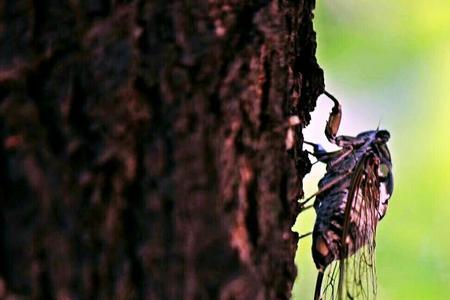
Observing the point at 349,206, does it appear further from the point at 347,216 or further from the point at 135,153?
the point at 135,153

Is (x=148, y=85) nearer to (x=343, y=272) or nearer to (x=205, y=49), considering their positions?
(x=205, y=49)

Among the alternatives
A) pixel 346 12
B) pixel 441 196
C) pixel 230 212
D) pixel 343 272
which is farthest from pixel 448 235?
pixel 230 212

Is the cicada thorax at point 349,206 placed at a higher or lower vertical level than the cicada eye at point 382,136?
lower

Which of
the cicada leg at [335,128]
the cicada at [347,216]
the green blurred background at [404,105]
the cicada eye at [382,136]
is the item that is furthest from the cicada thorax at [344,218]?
the green blurred background at [404,105]

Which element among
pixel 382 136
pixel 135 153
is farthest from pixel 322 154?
pixel 135 153

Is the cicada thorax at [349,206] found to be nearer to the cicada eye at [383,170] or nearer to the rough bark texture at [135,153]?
the cicada eye at [383,170]

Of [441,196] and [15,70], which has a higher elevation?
[441,196]

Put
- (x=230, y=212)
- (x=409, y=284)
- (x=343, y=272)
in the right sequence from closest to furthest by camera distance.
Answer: (x=230, y=212)
(x=343, y=272)
(x=409, y=284)
